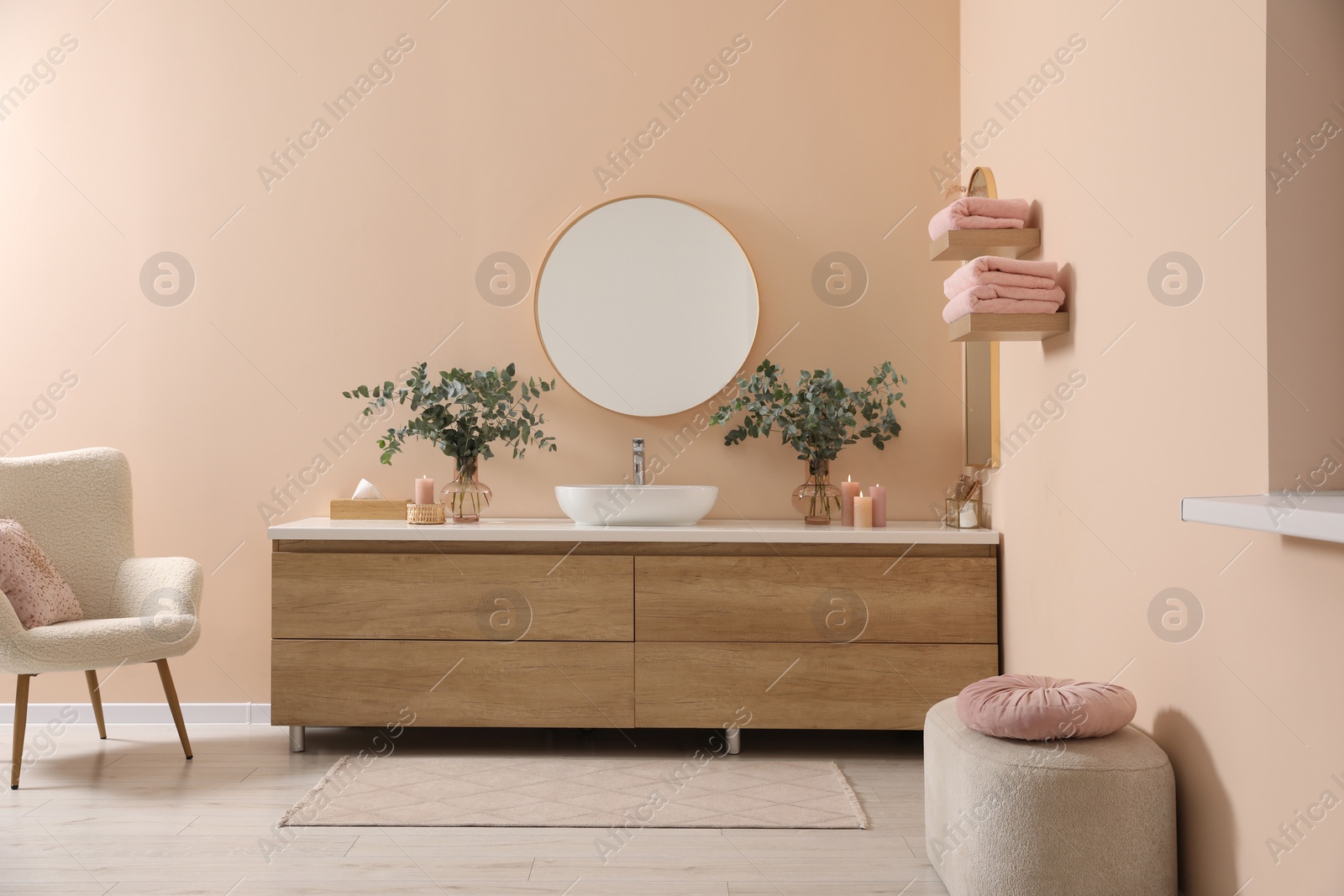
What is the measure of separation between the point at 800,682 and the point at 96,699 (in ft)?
6.77

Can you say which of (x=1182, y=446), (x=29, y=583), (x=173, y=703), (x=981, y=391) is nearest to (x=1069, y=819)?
(x=1182, y=446)

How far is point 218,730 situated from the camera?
3100 millimetres

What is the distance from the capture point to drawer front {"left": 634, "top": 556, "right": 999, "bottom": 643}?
272 cm

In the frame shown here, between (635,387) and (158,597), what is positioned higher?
(635,387)

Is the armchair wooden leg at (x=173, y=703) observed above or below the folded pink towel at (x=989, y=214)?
below

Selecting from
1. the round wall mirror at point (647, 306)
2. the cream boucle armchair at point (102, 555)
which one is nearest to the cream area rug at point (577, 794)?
the cream boucle armchair at point (102, 555)

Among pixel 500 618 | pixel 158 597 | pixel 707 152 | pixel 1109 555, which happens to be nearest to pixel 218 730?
pixel 158 597

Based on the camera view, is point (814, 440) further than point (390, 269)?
No

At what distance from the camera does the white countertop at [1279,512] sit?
1146 millimetres

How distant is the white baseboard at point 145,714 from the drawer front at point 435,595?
1.95 feet

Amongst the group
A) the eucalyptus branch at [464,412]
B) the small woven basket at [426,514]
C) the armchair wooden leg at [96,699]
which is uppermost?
the eucalyptus branch at [464,412]

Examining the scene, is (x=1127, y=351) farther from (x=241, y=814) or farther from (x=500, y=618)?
(x=241, y=814)

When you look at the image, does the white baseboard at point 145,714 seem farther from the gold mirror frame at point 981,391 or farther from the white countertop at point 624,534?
the gold mirror frame at point 981,391

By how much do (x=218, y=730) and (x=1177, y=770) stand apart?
8.81ft
